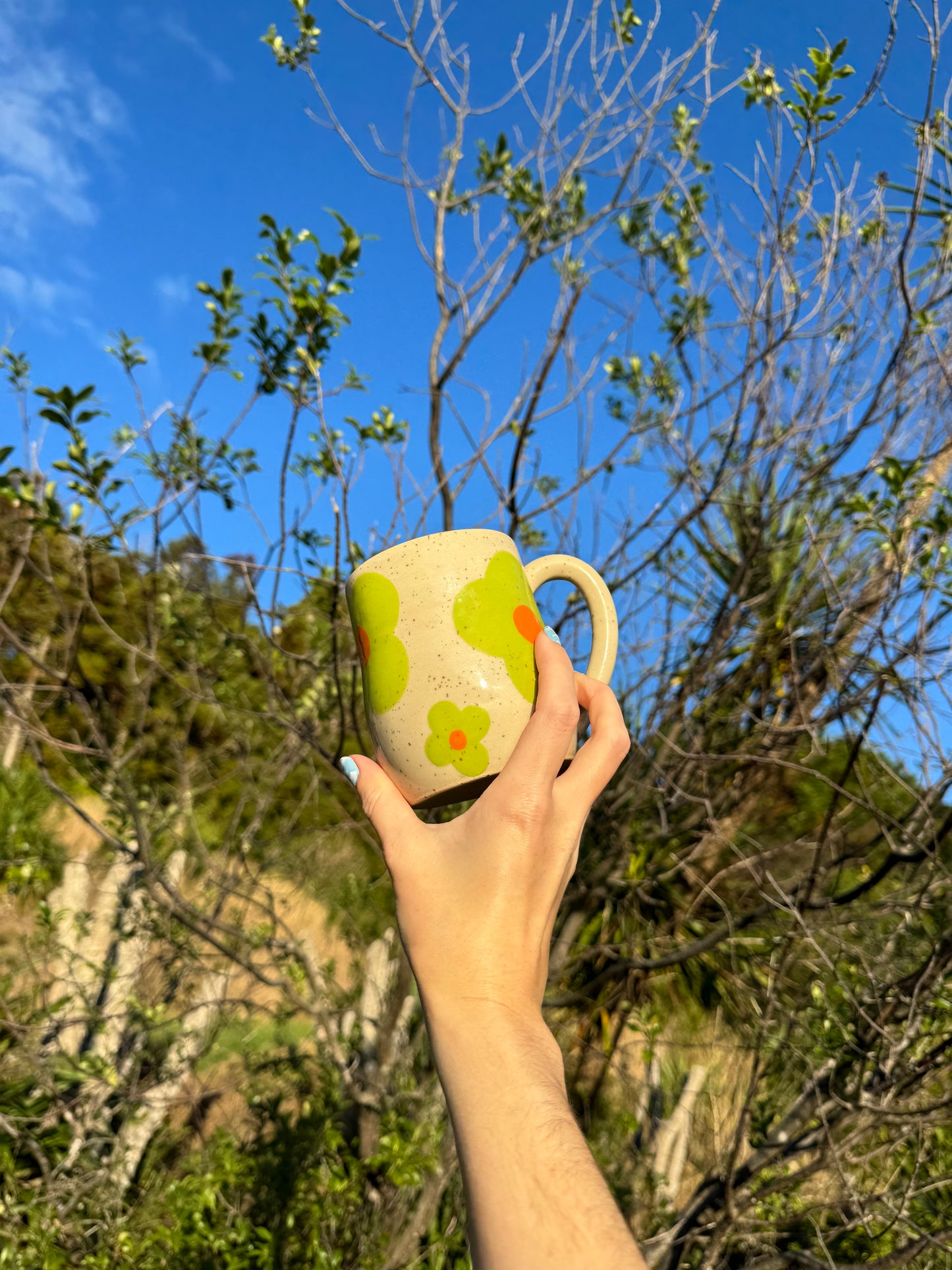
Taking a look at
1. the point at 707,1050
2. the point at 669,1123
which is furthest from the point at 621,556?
the point at 707,1050

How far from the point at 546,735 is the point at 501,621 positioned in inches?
9.1

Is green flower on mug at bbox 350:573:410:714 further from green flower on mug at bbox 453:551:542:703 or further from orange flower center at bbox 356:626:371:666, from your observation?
green flower on mug at bbox 453:551:542:703

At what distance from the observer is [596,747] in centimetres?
117

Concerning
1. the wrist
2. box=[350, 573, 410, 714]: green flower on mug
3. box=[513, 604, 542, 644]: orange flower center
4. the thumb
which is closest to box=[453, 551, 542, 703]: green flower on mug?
box=[513, 604, 542, 644]: orange flower center

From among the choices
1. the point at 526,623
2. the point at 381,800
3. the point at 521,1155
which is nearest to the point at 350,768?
the point at 381,800

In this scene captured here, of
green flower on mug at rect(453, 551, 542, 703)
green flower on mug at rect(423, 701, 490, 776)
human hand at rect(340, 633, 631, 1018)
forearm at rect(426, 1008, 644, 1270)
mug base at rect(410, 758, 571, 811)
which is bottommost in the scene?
forearm at rect(426, 1008, 644, 1270)

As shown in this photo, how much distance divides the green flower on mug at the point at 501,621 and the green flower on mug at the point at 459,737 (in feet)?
0.28

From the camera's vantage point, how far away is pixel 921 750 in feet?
7.29

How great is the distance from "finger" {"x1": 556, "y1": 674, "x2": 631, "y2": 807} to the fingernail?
13.7 inches

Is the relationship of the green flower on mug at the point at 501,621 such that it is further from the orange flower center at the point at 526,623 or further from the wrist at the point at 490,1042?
the wrist at the point at 490,1042

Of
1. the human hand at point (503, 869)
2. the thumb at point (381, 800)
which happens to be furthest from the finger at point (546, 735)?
the thumb at point (381, 800)

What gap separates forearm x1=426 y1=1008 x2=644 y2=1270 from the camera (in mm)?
713

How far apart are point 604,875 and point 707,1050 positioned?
2380 millimetres

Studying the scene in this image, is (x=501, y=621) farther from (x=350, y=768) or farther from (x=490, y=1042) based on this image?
(x=490, y=1042)
